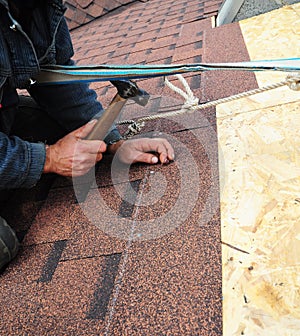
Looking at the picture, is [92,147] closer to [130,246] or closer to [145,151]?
[145,151]

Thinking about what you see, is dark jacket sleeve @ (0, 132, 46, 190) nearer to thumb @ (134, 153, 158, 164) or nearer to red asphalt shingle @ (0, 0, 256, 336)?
red asphalt shingle @ (0, 0, 256, 336)

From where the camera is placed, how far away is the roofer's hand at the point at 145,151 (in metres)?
1.25

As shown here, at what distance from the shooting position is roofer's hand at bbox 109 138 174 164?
1.25 meters

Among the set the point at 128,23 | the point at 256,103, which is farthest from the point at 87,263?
the point at 128,23

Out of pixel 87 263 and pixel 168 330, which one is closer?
pixel 168 330

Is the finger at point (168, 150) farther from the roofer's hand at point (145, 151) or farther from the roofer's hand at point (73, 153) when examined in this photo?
the roofer's hand at point (73, 153)

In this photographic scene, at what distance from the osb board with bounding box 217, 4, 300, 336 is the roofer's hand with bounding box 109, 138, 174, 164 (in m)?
0.19

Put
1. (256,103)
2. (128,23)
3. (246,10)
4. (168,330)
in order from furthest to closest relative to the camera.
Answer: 1. (128,23)
2. (246,10)
3. (256,103)
4. (168,330)

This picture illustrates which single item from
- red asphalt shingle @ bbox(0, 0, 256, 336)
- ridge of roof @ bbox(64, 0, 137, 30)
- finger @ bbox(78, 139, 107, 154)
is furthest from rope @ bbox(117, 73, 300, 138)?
ridge of roof @ bbox(64, 0, 137, 30)

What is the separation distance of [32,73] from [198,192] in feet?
2.02

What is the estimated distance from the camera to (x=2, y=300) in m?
0.98

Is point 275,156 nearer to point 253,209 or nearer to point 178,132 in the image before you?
point 253,209

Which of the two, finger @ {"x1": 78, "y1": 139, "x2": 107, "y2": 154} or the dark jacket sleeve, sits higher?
the dark jacket sleeve

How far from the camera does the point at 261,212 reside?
94 centimetres
